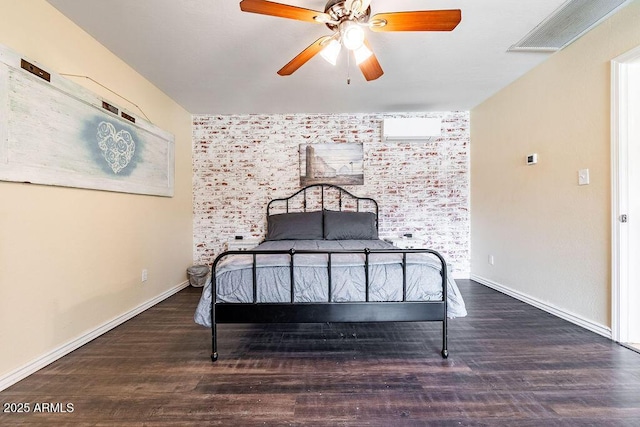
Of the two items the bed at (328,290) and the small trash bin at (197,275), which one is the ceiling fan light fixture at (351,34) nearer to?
the bed at (328,290)

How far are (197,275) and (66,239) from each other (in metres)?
1.79

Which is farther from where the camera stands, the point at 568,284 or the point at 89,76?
the point at 568,284

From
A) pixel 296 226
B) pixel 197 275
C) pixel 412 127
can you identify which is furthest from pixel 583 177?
pixel 197 275

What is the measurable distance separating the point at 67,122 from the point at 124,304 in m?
1.63

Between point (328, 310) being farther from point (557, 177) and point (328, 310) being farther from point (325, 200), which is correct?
point (557, 177)

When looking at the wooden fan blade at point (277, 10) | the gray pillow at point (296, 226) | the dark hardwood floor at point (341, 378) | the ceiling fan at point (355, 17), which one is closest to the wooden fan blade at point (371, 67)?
the ceiling fan at point (355, 17)

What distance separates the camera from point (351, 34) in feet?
5.26

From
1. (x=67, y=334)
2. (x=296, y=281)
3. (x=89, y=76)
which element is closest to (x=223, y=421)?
(x=296, y=281)

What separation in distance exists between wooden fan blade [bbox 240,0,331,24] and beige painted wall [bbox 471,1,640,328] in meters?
2.28

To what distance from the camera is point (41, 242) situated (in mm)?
1791

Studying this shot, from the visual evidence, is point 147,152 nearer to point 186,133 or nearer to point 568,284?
point 186,133

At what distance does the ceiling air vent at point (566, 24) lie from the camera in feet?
6.23

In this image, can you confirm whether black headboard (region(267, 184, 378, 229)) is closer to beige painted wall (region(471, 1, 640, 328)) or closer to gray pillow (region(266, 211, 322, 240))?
gray pillow (region(266, 211, 322, 240))

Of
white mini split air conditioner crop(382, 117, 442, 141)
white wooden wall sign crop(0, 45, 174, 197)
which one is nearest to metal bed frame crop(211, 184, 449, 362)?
white wooden wall sign crop(0, 45, 174, 197)
